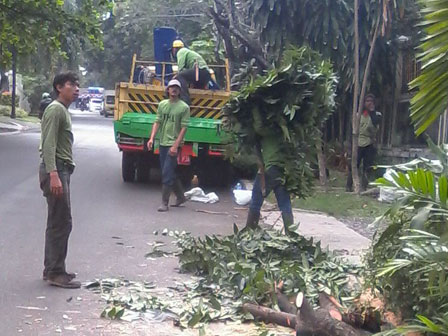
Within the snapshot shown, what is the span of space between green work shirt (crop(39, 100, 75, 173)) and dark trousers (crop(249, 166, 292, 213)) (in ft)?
8.18

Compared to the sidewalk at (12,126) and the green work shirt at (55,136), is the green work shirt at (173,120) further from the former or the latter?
the sidewalk at (12,126)

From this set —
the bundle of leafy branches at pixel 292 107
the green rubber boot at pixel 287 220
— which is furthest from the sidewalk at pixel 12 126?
the green rubber boot at pixel 287 220

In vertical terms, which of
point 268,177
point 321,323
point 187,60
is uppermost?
point 187,60

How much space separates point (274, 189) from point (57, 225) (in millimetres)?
2734

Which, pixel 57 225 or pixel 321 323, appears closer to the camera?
pixel 321 323

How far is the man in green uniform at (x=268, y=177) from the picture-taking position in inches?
363

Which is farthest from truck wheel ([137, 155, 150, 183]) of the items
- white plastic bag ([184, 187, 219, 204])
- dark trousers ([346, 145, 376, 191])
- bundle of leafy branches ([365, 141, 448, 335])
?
bundle of leafy branches ([365, 141, 448, 335])

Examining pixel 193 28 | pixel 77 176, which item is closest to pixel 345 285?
pixel 77 176

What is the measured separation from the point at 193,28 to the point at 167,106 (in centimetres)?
2687

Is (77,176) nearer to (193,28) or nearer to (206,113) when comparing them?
(206,113)

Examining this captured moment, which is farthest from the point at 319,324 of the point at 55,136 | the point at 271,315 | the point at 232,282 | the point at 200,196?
the point at 200,196

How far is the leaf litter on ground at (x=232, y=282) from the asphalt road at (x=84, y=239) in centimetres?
24

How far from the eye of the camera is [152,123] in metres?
14.3

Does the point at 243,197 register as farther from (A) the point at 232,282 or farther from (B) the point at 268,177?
(A) the point at 232,282
